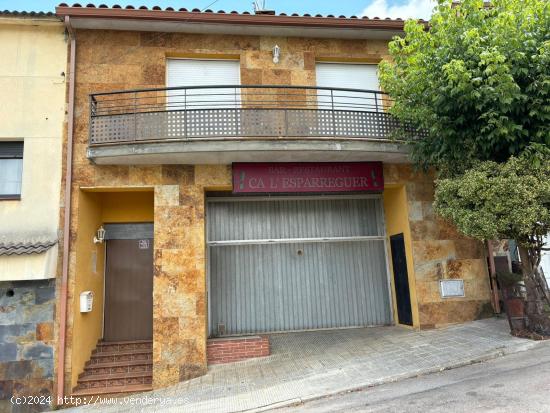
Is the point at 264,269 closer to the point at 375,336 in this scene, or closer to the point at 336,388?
the point at 375,336

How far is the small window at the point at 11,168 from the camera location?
7359 mm

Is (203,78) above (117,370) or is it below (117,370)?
above

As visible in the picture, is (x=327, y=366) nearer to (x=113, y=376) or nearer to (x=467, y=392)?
(x=467, y=392)

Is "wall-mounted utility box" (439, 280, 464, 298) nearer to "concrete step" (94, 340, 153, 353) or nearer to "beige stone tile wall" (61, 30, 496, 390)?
"beige stone tile wall" (61, 30, 496, 390)

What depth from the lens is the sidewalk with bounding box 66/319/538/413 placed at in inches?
226

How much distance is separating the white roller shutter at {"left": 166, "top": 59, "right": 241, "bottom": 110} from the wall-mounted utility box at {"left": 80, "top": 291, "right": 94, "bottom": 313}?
164 inches

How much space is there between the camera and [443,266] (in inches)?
324

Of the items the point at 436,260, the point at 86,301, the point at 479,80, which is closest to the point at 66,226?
the point at 86,301

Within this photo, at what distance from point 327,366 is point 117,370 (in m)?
4.09

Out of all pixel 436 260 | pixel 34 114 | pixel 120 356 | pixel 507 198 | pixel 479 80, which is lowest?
pixel 120 356

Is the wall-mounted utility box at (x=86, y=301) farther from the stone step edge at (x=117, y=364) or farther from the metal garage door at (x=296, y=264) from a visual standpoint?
the metal garage door at (x=296, y=264)

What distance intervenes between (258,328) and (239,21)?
6.81 m

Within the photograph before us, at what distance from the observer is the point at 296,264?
9.15m

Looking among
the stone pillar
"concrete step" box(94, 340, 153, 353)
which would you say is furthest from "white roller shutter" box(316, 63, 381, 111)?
"concrete step" box(94, 340, 153, 353)
